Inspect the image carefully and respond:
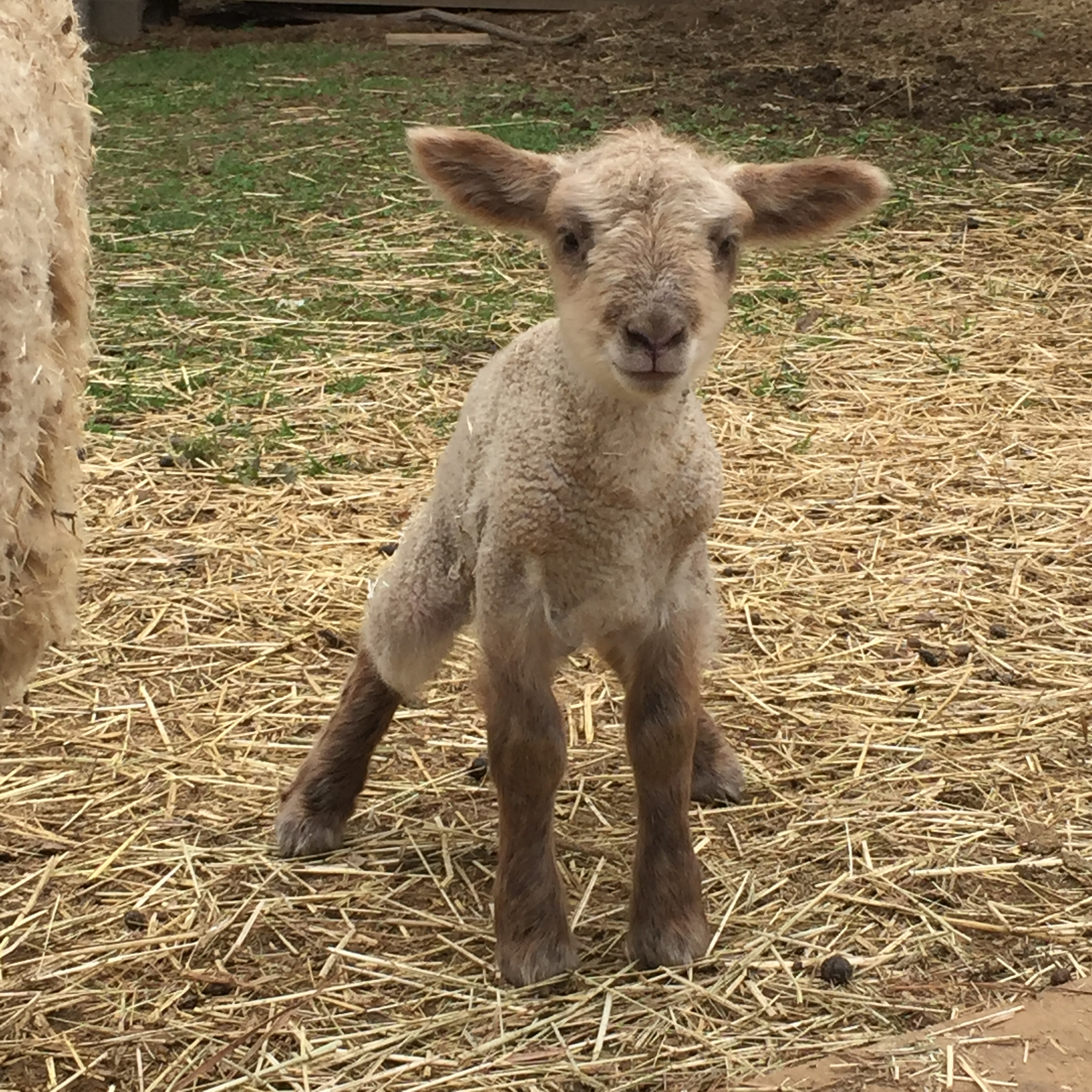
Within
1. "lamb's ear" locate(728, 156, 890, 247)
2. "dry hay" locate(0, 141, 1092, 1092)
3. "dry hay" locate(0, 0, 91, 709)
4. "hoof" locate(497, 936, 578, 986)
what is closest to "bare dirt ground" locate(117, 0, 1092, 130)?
"dry hay" locate(0, 141, 1092, 1092)

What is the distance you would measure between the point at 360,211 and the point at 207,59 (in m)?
4.52

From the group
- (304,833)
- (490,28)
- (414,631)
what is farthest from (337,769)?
(490,28)

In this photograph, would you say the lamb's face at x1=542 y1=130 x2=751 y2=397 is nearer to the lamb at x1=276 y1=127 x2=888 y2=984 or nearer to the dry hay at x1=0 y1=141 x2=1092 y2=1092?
the lamb at x1=276 y1=127 x2=888 y2=984

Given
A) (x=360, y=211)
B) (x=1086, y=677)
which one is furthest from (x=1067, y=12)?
(x=1086, y=677)

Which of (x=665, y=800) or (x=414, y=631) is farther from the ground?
(x=414, y=631)

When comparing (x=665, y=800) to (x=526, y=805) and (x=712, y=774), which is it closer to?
(x=526, y=805)

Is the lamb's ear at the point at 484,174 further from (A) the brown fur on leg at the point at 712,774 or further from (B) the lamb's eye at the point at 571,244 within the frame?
(A) the brown fur on leg at the point at 712,774

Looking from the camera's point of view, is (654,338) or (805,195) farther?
(805,195)

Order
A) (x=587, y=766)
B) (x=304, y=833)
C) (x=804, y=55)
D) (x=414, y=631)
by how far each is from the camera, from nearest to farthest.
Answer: (x=414, y=631)
(x=304, y=833)
(x=587, y=766)
(x=804, y=55)

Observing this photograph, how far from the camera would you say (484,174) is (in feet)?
11.7

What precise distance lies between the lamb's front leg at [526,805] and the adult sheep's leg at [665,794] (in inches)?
6.8

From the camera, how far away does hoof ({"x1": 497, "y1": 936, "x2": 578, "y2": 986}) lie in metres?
3.43

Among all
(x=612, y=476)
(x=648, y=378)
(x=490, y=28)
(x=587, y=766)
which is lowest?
(x=587, y=766)

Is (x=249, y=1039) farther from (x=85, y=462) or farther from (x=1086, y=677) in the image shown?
(x=85, y=462)
